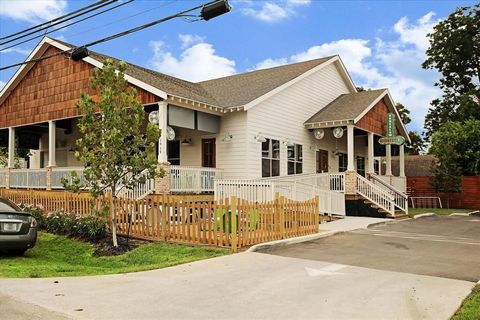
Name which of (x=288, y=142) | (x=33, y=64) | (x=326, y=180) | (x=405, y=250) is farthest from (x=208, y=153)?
(x=405, y=250)

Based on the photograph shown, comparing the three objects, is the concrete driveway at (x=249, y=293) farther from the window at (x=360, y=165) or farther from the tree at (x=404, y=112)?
the tree at (x=404, y=112)

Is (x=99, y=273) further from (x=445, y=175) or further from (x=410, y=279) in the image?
(x=445, y=175)

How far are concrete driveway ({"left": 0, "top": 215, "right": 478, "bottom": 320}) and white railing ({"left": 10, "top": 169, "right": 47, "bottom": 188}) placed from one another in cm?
1486

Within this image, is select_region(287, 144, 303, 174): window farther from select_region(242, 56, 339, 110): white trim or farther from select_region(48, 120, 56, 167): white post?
select_region(48, 120, 56, 167): white post

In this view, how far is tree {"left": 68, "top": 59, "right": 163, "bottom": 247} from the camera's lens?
39.8 ft

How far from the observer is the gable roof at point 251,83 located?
790 inches

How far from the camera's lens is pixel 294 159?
22.0 meters

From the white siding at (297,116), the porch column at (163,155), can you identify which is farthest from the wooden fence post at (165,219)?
the white siding at (297,116)

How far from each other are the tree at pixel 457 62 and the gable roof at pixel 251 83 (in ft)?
71.7

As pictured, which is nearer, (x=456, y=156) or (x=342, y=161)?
(x=342, y=161)

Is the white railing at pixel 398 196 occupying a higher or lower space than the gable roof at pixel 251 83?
lower

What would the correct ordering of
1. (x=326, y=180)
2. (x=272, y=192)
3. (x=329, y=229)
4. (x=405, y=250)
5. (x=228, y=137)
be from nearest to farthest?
(x=405, y=250) < (x=329, y=229) < (x=272, y=192) < (x=228, y=137) < (x=326, y=180)

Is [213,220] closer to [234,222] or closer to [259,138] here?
[234,222]

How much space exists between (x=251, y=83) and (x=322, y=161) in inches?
226
